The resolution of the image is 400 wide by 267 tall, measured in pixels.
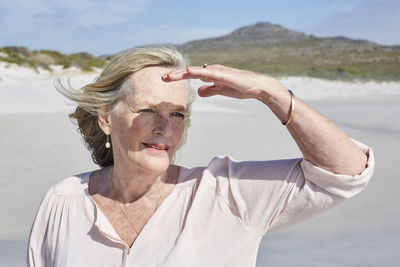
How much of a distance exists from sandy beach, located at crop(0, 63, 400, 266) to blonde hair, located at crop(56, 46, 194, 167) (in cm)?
48

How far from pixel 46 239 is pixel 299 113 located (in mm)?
1027

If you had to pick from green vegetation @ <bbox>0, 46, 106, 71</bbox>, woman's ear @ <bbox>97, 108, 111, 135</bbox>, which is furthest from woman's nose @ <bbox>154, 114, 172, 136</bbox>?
green vegetation @ <bbox>0, 46, 106, 71</bbox>

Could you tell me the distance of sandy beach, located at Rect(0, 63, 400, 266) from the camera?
341cm

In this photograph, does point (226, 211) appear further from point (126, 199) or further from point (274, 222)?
point (126, 199)

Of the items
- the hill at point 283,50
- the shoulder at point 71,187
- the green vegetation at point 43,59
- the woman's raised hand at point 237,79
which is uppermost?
the woman's raised hand at point 237,79

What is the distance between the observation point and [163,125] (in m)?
1.86

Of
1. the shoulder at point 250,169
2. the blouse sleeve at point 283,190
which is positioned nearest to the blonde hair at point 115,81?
the shoulder at point 250,169

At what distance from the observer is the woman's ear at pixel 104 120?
2047mm

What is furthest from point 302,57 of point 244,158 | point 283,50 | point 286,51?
point 244,158

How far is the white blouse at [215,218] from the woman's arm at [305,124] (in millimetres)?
37

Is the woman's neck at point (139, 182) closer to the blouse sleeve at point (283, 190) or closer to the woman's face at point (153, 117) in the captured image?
the woman's face at point (153, 117)

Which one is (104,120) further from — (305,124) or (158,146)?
(305,124)

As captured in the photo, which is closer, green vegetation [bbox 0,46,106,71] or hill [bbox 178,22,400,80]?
green vegetation [bbox 0,46,106,71]

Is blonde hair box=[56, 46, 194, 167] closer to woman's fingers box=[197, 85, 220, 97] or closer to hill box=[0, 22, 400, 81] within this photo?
woman's fingers box=[197, 85, 220, 97]
